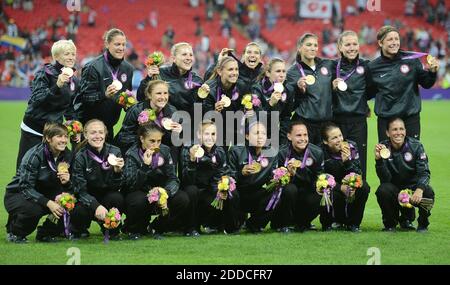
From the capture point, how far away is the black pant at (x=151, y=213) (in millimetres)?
8844

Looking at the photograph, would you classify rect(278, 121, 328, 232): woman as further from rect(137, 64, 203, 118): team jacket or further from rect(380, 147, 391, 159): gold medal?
rect(137, 64, 203, 118): team jacket

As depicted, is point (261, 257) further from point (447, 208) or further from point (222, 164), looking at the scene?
point (447, 208)

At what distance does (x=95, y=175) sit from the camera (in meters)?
8.81

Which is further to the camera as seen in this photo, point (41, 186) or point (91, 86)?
point (91, 86)

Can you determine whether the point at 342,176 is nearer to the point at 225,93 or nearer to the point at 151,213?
the point at 225,93

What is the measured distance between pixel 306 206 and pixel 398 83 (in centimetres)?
184

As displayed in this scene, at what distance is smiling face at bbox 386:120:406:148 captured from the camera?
938 centimetres

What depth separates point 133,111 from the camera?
30.8ft

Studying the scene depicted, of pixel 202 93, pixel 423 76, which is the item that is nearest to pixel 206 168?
pixel 202 93

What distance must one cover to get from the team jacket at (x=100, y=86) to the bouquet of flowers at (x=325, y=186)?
231 cm

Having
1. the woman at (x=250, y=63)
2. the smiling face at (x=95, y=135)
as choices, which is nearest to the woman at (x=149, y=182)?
the smiling face at (x=95, y=135)

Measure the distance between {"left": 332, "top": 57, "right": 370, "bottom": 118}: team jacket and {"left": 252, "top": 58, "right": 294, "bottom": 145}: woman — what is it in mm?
548

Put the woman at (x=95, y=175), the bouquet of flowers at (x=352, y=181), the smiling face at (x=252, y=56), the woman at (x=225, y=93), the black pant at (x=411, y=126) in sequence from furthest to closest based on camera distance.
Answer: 1. the black pant at (x=411, y=126)
2. the smiling face at (x=252, y=56)
3. the woman at (x=225, y=93)
4. the bouquet of flowers at (x=352, y=181)
5. the woman at (x=95, y=175)

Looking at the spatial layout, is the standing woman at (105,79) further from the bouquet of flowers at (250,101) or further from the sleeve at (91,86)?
the bouquet of flowers at (250,101)
